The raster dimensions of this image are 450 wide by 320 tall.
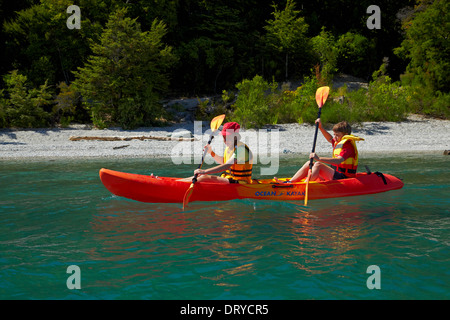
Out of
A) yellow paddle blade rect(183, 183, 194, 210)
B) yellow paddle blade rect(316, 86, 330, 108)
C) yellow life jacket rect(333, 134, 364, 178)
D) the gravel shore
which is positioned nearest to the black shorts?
yellow life jacket rect(333, 134, 364, 178)

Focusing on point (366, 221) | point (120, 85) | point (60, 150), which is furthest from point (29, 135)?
point (366, 221)

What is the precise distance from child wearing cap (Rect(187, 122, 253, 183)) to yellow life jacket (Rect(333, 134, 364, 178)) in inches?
58.9

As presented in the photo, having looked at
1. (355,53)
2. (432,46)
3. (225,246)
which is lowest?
(225,246)

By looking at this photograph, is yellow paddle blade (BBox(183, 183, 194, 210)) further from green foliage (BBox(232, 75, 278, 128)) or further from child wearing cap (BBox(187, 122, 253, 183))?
green foliage (BBox(232, 75, 278, 128))

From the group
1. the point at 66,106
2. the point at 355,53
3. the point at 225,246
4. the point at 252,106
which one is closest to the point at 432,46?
the point at 355,53

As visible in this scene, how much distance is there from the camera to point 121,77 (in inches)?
641

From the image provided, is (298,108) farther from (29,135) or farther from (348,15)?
(348,15)

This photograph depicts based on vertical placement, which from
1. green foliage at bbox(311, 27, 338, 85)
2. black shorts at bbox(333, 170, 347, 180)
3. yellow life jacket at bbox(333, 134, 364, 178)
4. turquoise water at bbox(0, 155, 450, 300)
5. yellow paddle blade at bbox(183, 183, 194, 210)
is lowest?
turquoise water at bbox(0, 155, 450, 300)

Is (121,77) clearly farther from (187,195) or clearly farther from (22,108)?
(187,195)

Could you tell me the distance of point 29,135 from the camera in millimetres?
14820

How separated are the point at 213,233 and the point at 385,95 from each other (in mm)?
13386

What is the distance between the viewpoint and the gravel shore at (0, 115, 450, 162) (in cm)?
1309

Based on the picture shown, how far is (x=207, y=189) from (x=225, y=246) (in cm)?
194

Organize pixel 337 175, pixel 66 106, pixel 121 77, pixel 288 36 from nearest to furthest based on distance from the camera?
pixel 337 175 < pixel 121 77 < pixel 66 106 < pixel 288 36
